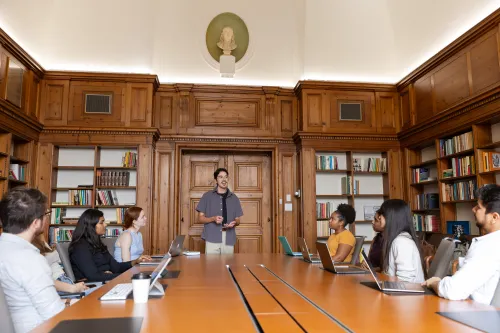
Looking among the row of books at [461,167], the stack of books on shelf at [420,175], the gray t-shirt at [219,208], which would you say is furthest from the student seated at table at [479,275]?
the stack of books on shelf at [420,175]

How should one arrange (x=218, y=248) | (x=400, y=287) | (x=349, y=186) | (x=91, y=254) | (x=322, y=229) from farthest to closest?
1. (x=349, y=186)
2. (x=322, y=229)
3. (x=218, y=248)
4. (x=91, y=254)
5. (x=400, y=287)

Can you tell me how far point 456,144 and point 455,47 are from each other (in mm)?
1172

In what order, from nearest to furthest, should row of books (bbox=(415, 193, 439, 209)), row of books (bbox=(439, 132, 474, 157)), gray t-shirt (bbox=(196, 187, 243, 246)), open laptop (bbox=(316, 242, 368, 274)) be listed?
open laptop (bbox=(316, 242, 368, 274))
gray t-shirt (bbox=(196, 187, 243, 246))
row of books (bbox=(439, 132, 474, 157))
row of books (bbox=(415, 193, 439, 209))

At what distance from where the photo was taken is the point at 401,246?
2363 mm

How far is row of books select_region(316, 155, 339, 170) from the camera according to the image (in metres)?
6.18

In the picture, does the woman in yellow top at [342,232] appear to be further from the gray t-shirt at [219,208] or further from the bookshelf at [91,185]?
the bookshelf at [91,185]

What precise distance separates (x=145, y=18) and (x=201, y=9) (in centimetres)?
87

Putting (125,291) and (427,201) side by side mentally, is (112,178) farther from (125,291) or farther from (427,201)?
(427,201)

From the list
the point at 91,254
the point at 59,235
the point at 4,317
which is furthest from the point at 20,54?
the point at 4,317

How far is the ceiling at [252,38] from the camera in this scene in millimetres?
5715

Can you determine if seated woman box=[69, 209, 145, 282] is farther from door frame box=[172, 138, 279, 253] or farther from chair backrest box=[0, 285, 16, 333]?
door frame box=[172, 138, 279, 253]

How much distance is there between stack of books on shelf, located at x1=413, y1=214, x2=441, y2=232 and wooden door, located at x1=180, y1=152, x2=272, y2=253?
220 centimetres

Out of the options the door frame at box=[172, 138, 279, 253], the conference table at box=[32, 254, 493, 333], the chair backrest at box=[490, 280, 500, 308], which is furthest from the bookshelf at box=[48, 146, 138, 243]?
the chair backrest at box=[490, 280, 500, 308]

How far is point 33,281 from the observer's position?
5.35 feet
